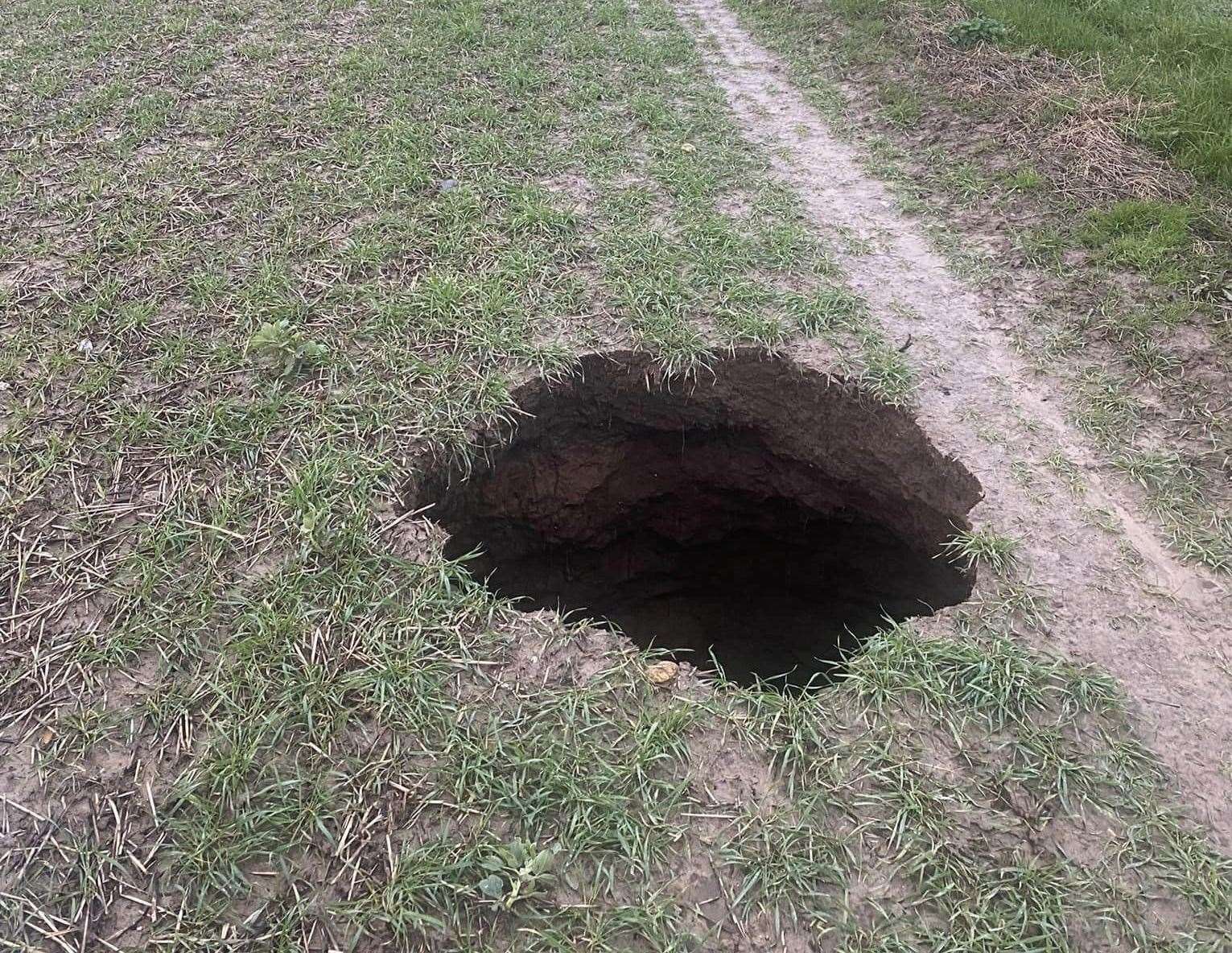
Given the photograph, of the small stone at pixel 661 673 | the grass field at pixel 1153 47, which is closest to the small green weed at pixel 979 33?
the grass field at pixel 1153 47

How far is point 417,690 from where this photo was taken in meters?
2.34

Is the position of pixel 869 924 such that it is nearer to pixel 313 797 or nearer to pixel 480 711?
pixel 480 711

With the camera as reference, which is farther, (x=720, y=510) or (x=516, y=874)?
(x=720, y=510)

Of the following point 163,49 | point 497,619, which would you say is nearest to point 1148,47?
point 497,619

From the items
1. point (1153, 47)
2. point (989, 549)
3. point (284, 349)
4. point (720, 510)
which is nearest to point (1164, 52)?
point (1153, 47)

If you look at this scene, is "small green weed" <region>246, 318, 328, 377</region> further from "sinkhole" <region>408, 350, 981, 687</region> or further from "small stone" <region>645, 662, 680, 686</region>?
"small stone" <region>645, 662, 680, 686</region>

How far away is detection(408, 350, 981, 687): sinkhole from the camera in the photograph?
11.1ft

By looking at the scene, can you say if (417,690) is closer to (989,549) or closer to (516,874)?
(516,874)

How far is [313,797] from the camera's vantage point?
2.14 m

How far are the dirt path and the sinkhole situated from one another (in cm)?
24

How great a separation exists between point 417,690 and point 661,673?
0.74 meters

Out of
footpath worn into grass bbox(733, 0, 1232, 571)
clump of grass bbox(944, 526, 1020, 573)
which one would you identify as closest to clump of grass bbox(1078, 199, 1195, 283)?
footpath worn into grass bbox(733, 0, 1232, 571)

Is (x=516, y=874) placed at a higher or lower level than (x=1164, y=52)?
lower

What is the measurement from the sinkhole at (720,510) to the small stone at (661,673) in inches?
23.2
